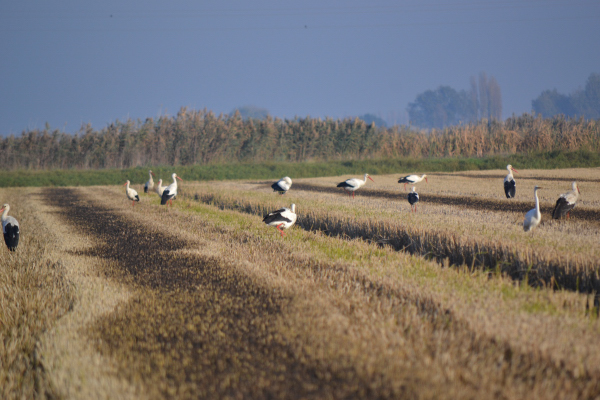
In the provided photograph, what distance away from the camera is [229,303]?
4.88 m

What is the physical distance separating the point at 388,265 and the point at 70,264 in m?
4.80

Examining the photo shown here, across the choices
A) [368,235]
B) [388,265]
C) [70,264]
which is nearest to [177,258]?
[70,264]

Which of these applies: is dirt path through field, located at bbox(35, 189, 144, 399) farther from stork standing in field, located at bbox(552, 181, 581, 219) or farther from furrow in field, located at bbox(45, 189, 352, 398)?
stork standing in field, located at bbox(552, 181, 581, 219)

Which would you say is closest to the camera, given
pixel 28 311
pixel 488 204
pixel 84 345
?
pixel 84 345

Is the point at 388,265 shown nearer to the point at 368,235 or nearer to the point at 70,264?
the point at 368,235

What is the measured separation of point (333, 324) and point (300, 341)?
440mm

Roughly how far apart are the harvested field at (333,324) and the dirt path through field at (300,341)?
0.04 ft

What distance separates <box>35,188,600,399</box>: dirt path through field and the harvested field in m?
0.01

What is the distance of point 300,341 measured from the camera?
12.4 ft

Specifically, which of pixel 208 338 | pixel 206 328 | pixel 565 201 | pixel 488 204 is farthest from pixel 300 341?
pixel 488 204

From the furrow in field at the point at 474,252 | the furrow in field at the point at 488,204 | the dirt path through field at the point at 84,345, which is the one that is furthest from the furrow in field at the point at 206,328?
the furrow in field at the point at 488,204

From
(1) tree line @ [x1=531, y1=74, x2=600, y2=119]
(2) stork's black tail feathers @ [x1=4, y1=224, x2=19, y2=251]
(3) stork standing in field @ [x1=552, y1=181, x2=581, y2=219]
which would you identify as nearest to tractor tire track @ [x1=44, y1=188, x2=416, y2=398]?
(2) stork's black tail feathers @ [x1=4, y1=224, x2=19, y2=251]

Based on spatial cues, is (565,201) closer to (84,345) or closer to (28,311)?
(84,345)

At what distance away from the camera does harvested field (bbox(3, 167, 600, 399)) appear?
125 inches
